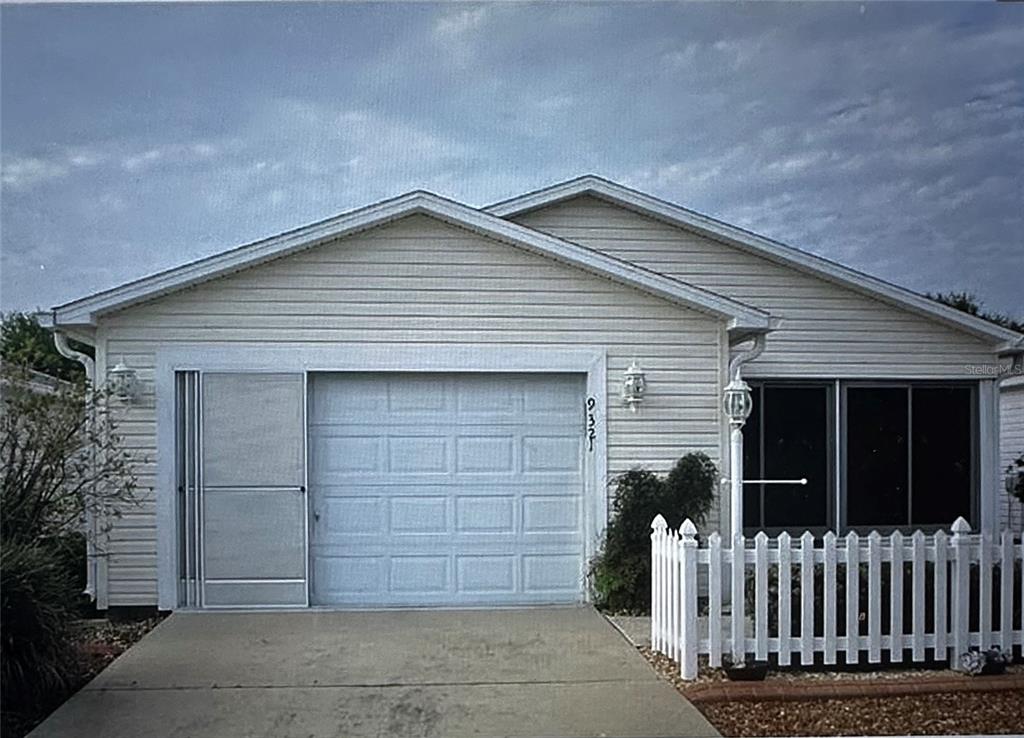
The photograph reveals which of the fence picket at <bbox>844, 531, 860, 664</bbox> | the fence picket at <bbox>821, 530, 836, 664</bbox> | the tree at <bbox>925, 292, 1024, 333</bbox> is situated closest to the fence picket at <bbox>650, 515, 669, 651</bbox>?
the fence picket at <bbox>821, 530, 836, 664</bbox>

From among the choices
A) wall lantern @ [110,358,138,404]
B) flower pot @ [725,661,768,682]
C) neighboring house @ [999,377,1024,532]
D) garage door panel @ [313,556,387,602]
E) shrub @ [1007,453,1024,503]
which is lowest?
flower pot @ [725,661,768,682]

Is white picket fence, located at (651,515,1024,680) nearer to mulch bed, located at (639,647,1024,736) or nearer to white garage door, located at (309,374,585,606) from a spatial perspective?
mulch bed, located at (639,647,1024,736)

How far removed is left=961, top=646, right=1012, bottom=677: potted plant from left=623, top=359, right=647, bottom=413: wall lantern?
2.99m

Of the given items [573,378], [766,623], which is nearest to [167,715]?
[766,623]

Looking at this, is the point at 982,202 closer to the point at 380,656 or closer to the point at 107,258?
the point at 380,656

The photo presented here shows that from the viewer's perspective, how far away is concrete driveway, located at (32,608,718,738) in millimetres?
5484

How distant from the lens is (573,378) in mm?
8500

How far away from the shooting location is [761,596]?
638 cm

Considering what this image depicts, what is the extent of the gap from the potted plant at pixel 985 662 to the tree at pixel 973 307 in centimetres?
421

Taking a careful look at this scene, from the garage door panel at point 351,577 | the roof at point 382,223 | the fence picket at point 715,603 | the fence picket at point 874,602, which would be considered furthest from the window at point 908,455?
the garage door panel at point 351,577

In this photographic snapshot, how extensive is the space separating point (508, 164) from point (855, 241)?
10.2 ft

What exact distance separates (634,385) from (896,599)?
2.64 metres

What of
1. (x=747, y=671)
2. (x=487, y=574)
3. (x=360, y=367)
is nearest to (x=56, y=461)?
(x=360, y=367)

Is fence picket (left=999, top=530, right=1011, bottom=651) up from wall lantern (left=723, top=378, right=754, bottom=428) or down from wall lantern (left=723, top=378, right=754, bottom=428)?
down
